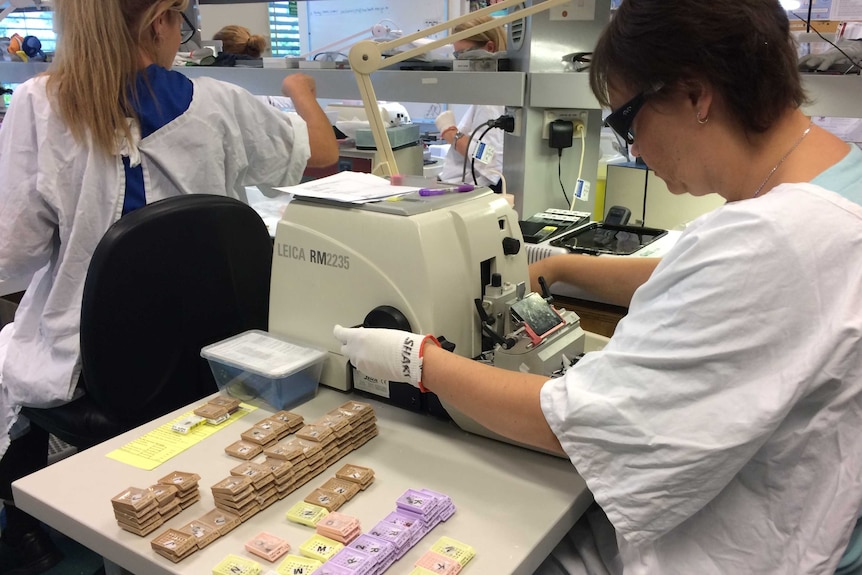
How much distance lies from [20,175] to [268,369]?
0.76 m

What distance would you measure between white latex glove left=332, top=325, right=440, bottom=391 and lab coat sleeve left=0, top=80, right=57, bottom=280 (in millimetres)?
805

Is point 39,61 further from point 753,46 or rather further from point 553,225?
point 753,46

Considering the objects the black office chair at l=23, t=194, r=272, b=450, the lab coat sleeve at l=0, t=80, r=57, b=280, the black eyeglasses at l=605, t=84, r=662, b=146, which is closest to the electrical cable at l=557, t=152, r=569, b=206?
the black office chair at l=23, t=194, r=272, b=450

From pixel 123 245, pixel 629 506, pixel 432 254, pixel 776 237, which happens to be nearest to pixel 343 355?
pixel 432 254

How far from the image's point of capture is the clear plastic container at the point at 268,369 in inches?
46.0

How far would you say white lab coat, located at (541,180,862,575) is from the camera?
2.34ft

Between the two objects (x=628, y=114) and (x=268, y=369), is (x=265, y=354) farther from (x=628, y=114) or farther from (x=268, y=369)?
(x=628, y=114)

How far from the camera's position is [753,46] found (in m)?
0.81

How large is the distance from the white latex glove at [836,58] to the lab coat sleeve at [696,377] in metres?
1.00

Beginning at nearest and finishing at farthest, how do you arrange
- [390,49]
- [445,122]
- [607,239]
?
[390,49] < [607,239] < [445,122]

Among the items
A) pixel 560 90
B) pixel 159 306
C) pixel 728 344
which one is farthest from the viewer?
pixel 560 90

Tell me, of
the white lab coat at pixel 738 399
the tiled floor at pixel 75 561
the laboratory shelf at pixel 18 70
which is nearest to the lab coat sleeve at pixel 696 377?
→ the white lab coat at pixel 738 399

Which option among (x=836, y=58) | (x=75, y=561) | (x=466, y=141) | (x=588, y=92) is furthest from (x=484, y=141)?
(x=75, y=561)

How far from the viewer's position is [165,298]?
1389 millimetres
